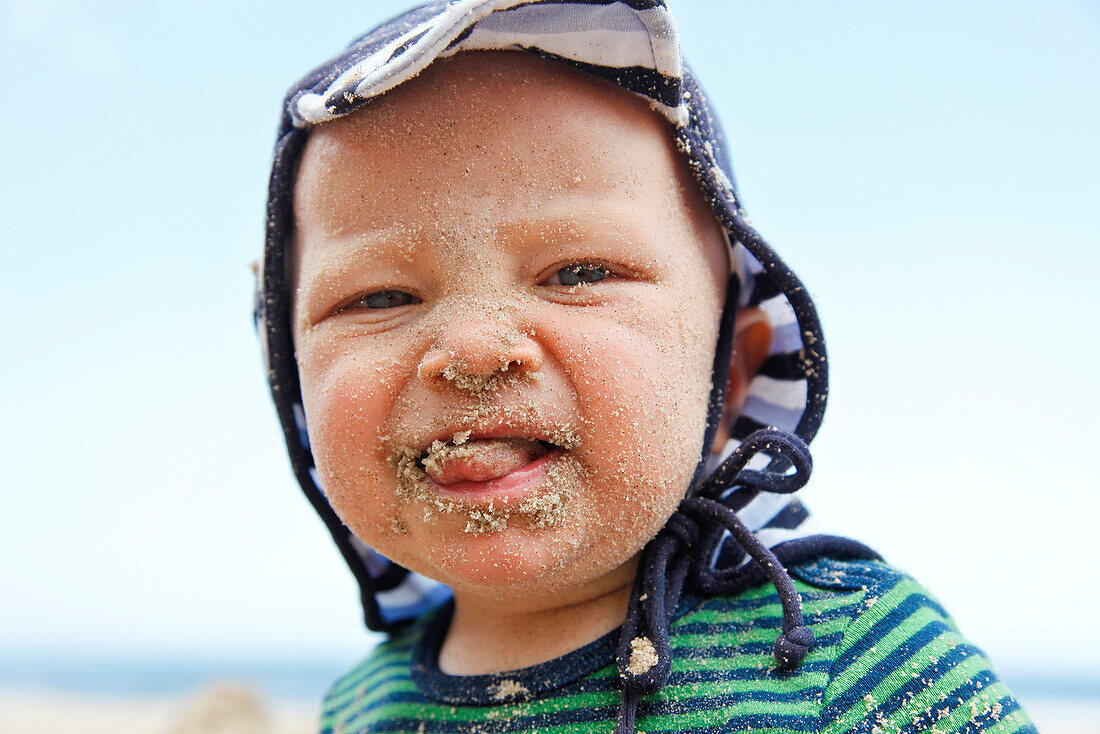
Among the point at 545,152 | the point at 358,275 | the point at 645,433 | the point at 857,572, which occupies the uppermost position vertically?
the point at 545,152

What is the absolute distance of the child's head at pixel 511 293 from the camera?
110 centimetres

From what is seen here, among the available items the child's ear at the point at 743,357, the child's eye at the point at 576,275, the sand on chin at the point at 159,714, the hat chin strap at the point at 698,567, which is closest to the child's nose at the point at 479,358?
the child's eye at the point at 576,275

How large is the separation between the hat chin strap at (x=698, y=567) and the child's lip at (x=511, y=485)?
31cm

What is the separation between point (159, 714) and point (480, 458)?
911 cm

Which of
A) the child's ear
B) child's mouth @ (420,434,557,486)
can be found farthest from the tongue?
the child's ear

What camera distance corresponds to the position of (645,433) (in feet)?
3.69

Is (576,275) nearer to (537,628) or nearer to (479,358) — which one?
(479,358)

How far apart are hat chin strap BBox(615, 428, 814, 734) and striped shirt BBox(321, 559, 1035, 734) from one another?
0.04 m

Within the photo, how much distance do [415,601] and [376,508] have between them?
2.41 ft

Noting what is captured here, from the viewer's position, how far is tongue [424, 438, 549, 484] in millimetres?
1088

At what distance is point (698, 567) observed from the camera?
51.9 inches

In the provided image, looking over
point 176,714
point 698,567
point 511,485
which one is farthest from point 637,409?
point 176,714

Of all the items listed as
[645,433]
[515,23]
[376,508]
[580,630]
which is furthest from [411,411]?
[515,23]

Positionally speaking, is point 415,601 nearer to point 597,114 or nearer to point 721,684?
point 721,684
